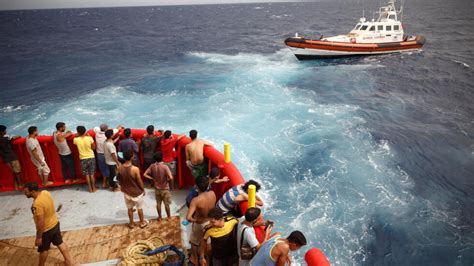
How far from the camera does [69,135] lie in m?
6.82

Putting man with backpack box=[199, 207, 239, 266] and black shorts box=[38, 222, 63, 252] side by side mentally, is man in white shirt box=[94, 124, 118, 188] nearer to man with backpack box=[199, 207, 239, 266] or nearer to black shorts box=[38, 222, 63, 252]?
black shorts box=[38, 222, 63, 252]

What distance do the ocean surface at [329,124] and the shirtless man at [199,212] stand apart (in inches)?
144

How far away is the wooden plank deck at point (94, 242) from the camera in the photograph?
5219 millimetres

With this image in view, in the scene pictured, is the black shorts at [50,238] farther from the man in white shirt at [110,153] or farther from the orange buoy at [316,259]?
the orange buoy at [316,259]

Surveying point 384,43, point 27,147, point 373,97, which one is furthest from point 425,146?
point 384,43

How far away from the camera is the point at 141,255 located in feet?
16.3

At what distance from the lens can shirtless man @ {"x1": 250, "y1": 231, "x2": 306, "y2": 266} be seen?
348 cm

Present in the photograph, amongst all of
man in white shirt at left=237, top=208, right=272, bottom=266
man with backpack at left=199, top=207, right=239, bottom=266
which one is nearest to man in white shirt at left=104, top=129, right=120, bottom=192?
man with backpack at left=199, top=207, right=239, bottom=266

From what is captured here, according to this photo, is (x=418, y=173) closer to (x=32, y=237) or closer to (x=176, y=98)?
(x=32, y=237)

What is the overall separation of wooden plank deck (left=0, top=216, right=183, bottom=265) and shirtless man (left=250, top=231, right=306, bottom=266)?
2310 mm

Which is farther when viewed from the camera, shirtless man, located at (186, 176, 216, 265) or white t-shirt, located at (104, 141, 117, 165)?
white t-shirt, located at (104, 141, 117, 165)

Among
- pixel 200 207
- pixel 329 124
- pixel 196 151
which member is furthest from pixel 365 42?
pixel 200 207

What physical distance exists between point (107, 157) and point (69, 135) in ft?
3.36

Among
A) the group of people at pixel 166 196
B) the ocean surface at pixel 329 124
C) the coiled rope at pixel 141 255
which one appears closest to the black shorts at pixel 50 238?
the group of people at pixel 166 196
